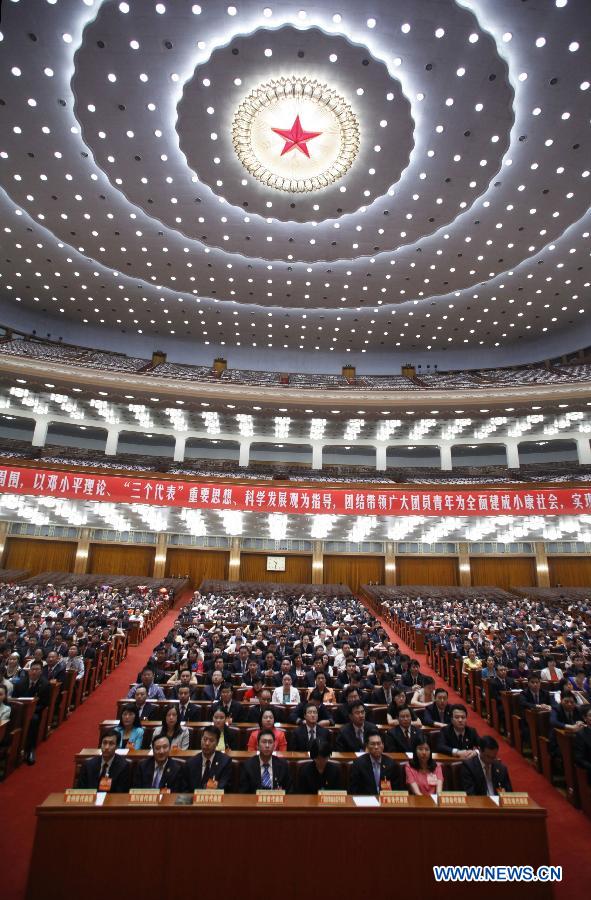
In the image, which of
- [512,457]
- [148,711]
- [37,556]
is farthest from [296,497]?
[148,711]

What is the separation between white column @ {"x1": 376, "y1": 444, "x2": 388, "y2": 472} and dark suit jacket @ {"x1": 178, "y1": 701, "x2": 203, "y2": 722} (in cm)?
1707

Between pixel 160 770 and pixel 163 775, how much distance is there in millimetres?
43

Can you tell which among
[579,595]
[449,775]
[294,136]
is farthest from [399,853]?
[579,595]

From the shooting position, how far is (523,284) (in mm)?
18438

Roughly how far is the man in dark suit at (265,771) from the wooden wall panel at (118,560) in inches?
705

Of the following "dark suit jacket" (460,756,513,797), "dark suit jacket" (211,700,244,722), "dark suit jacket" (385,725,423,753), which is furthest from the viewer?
"dark suit jacket" (211,700,244,722)

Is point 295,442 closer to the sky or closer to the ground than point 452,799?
closer to the sky

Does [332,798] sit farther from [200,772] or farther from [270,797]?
[200,772]

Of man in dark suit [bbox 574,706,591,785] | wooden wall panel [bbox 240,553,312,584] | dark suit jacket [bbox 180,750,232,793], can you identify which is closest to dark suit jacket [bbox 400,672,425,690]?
man in dark suit [bbox 574,706,591,785]

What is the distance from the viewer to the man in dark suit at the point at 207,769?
3.31 m

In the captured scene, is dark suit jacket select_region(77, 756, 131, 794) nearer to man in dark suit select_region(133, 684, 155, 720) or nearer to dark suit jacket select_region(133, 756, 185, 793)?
dark suit jacket select_region(133, 756, 185, 793)

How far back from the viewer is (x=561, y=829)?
3781 millimetres

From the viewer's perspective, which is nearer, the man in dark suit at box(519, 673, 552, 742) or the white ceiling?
the man in dark suit at box(519, 673, 552, 742)

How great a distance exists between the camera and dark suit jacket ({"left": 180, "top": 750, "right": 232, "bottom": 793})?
10.9ft
